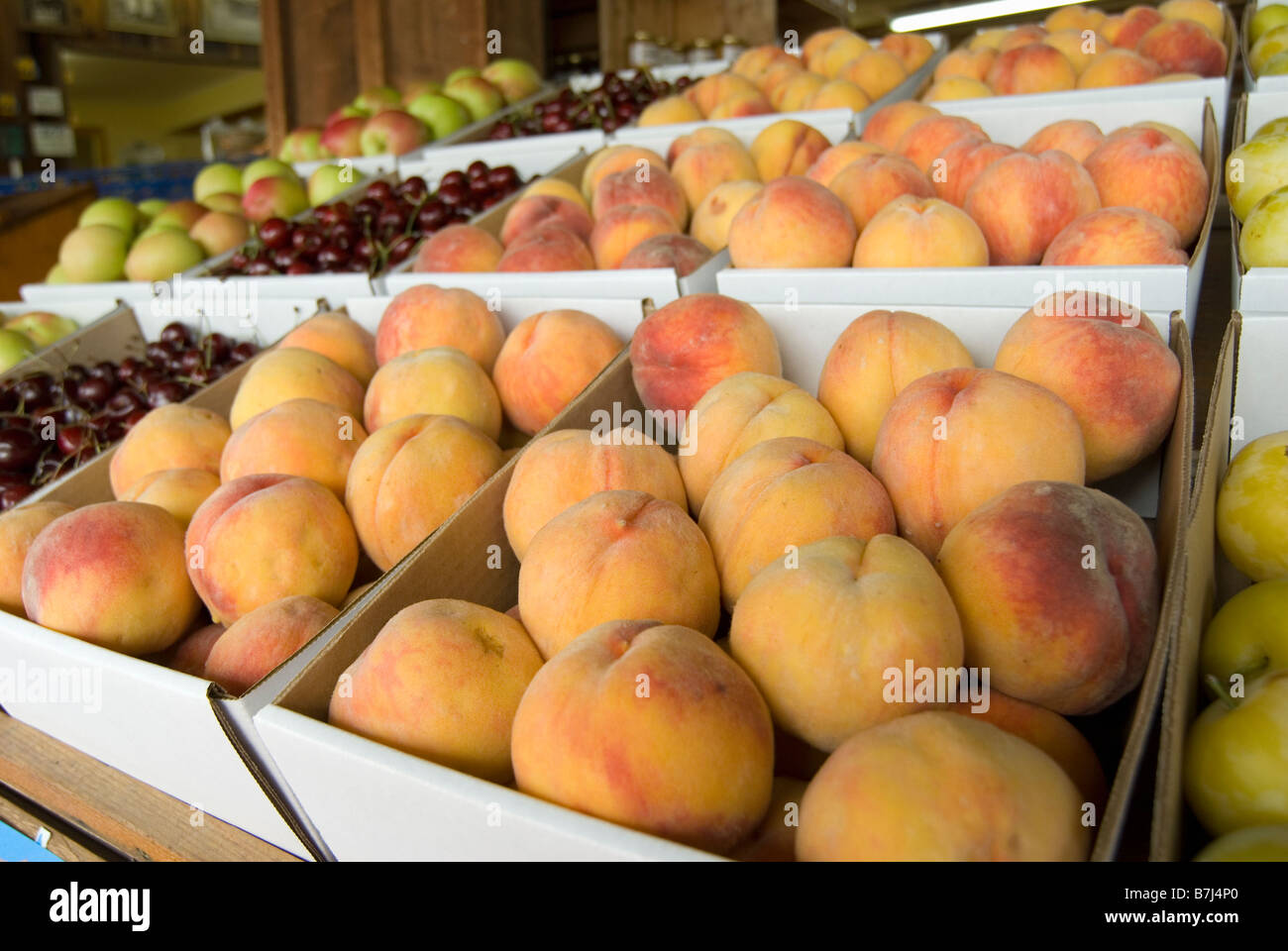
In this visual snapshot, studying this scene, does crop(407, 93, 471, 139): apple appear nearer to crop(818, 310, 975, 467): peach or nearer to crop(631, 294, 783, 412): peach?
crop(631, 294, 783, 412): peach

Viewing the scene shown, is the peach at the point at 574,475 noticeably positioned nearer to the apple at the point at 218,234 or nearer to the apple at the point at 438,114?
the apple at the point at 218,234

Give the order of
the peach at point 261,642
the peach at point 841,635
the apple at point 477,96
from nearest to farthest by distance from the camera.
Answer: the peach at point 841,635
the peach at point 261,642
the apple at point 477,96

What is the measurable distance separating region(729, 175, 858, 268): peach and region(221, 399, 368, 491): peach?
0.59 m

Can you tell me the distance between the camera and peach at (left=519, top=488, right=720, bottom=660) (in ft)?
2.21

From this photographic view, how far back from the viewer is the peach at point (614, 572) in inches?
26.5

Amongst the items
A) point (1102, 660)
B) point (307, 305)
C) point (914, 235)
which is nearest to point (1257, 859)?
point (1102, 660)

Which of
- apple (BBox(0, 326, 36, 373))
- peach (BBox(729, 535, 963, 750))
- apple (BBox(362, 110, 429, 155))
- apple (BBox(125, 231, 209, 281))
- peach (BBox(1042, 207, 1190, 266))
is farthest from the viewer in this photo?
apple (BBox(362, 110, 429, 155))

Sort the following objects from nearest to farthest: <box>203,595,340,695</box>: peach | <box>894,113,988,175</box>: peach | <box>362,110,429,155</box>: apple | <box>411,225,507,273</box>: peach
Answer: <box>203,595,340,695</box>: peach, <box>894,113,988,175</box>: peach, <box>411,225,507,273</box>: peach, <box>362,110,429,155</box>: apple

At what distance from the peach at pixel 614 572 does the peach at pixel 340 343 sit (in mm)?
715

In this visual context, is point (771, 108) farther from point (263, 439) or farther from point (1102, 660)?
point (1102, 660)

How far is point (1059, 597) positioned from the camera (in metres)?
0.59

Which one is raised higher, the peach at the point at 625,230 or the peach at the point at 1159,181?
the peach at the point at 1159,181

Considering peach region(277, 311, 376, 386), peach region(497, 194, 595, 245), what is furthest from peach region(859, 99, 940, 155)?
peach region(277, 311, 376, 386)

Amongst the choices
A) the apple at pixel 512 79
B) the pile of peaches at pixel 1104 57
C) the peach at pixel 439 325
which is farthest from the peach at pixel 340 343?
the apple at pixel 512 79
